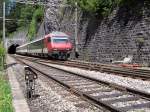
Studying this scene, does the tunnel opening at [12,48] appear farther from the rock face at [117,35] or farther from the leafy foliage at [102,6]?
the leafy foliage at [102,6]

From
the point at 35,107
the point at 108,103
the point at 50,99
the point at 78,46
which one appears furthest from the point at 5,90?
the point at 78,46

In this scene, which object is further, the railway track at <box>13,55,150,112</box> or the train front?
the train front

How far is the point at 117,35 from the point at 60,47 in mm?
9141

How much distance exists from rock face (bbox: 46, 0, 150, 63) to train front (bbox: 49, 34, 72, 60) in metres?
1.50

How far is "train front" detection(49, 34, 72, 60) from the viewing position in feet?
123

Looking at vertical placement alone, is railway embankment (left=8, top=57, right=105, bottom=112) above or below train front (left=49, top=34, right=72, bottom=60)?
below

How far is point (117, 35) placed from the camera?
2970 cm

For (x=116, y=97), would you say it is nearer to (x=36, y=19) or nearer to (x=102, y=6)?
(x=102, y=6)

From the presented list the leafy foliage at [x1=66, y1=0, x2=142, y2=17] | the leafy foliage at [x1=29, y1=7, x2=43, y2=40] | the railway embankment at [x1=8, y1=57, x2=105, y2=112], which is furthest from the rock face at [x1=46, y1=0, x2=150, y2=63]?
the leafy foliage at [x1=29, y1=7, x2=43, y2=40]

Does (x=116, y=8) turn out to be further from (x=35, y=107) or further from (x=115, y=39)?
(x=35, y=107)

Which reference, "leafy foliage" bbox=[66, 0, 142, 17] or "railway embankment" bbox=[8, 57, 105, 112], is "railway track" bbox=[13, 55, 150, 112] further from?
"leafy foliage" bbox=[66, 0, 142, 17]

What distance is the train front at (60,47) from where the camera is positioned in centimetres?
3753

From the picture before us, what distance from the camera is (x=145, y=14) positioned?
25891 mm

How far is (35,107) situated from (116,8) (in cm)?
2193
